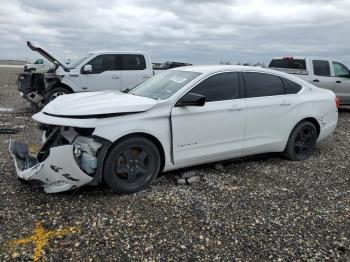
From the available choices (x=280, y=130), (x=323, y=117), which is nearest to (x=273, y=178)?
(x=280, y=130)

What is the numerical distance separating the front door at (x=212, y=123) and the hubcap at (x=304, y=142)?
1.36 meters

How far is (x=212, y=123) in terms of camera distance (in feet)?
17.4

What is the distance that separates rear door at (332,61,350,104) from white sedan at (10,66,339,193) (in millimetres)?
6769

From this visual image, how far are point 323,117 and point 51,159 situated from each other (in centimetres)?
472

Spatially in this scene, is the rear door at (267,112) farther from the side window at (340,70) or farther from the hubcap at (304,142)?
the side window at (340,70)

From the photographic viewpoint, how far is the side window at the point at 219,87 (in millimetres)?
5371

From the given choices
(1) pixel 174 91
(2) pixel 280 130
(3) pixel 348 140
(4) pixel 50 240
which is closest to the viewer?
(4) pixel 50 240

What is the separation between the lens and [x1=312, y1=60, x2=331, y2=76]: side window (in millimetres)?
12578

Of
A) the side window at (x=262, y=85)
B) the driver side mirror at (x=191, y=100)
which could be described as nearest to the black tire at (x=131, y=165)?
the driver side mirror at (x=191, y=100)

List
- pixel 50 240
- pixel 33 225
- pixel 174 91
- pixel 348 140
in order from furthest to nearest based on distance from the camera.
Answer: pixel 348 140 < pixel 174 91 < pixel 33 225 < pixel 50 240

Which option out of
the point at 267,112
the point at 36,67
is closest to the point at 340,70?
the point at 267,112

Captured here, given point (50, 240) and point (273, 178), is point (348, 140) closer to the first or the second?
point (273, 178)

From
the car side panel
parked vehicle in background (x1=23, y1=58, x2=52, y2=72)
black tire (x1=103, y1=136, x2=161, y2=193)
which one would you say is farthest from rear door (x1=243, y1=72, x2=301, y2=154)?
parked vehicle in background (x1=23, y1=58, x2=52, y2=72)

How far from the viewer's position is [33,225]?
395 cm
